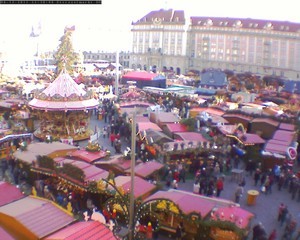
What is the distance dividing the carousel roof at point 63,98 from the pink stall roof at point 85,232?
40.5 ft

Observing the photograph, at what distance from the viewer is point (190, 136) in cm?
1870

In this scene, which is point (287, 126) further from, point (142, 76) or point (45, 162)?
point (142, 76)

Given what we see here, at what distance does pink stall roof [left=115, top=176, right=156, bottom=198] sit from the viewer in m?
11.9

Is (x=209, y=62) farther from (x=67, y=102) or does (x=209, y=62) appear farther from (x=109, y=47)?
(x=67, y=102)

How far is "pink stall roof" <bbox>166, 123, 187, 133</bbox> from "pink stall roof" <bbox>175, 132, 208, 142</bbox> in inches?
28.9

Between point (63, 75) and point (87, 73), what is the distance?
2733 cm

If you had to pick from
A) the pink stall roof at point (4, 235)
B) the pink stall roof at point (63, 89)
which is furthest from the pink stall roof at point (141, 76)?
the pink stall roof at point (4, 235)

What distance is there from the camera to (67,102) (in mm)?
21266

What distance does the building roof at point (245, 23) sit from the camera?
60.5 m

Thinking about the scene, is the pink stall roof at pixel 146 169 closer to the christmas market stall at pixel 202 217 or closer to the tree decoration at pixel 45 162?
the christmas market stall at pixel 202 217

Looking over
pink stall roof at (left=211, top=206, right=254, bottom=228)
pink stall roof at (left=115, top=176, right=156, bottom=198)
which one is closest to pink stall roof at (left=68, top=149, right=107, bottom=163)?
pink stall roof at (left=115, top=176, right=156, bottom=198)

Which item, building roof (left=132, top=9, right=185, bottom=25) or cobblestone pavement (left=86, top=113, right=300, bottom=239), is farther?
building roof (left=132, top=9, right=185, bottom=25)

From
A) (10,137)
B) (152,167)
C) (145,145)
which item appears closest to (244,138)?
(145,145)

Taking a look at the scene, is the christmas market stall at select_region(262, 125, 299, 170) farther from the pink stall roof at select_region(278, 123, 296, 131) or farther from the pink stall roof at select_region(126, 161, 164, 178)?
the pink stall roof at select_region(126, 161, 164, 178)
